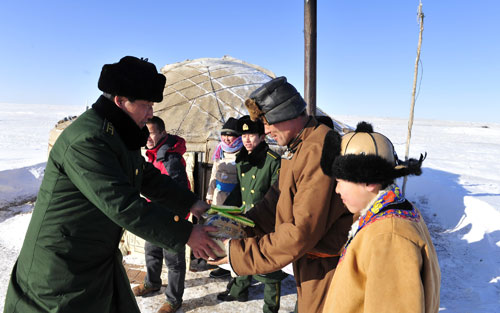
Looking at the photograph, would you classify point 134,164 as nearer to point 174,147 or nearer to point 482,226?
point 174,147

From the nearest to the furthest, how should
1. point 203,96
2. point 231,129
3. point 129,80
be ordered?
1. point 129,80
2. point 231,129
3. point 203,96

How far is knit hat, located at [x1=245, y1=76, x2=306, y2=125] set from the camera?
2.07 m

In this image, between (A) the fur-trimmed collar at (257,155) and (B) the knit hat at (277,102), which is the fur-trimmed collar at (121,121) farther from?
(A) the fur-trimmed collar at (257,155)

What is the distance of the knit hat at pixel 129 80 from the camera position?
192 cm

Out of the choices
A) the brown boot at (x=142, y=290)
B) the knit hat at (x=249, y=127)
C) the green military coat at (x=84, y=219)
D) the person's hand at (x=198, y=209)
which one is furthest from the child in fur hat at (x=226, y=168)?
the green military coat at (x=84, y=219)

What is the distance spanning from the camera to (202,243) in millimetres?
1973

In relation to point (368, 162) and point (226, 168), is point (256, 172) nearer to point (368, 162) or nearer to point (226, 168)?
point (226, 168)

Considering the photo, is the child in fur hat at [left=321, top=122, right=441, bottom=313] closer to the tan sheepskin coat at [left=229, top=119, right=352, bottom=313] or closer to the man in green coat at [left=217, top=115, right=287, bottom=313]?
the tan sheepskin coat at [left=229, top=119, right=352, bottom=313]

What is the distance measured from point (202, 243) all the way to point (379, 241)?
3.56 ft

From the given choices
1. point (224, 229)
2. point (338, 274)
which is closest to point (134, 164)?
point (224, 229)

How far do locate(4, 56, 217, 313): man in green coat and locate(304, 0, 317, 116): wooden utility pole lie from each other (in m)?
4.47

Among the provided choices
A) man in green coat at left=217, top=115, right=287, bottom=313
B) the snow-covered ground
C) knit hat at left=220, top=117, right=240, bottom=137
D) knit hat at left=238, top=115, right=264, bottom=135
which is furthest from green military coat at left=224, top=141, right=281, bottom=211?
the snow-covered ground

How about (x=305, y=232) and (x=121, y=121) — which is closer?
(x=305, y=232)

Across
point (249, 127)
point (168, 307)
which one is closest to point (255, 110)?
point (249, 127)
